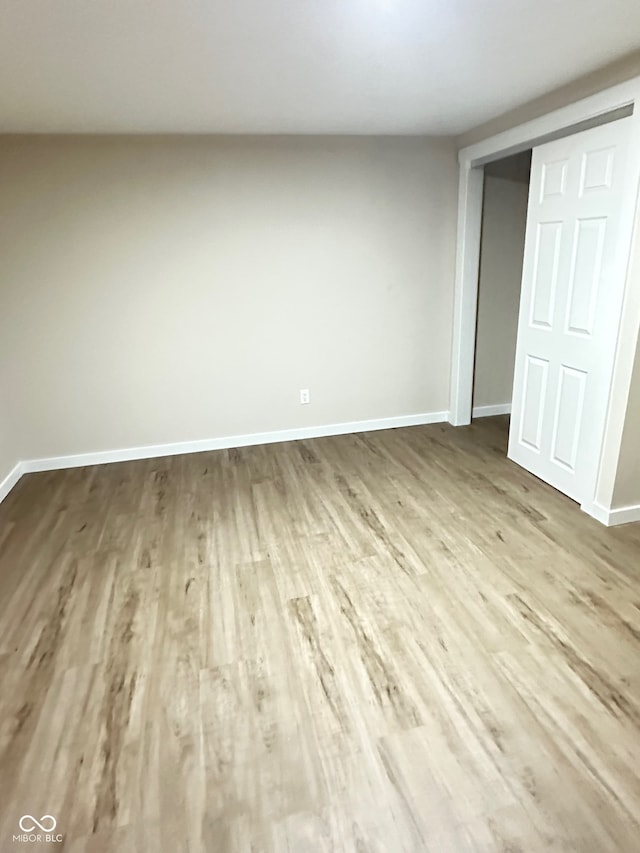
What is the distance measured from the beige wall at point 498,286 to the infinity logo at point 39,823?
403 centimetres

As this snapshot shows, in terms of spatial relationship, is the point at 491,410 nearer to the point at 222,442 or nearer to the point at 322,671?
the point at 222,442

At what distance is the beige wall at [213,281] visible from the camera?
11.2ft

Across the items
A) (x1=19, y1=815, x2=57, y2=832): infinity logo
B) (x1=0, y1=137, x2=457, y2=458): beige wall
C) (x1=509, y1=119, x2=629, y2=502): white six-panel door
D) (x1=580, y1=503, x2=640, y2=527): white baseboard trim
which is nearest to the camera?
(x1=19, y1=815, x2=57, y2=832): infinity logo

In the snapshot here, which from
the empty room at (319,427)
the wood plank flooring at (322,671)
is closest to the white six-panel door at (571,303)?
the empty room at (319,427)

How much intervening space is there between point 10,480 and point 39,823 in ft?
8.56

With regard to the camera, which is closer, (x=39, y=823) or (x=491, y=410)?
(x=39, y=823)

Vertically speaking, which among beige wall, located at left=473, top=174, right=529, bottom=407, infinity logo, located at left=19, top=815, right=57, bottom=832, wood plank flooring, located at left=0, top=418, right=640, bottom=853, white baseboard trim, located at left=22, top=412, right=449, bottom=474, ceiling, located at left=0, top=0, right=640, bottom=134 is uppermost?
ceiling, located at left=0, top=0, right=640, bottom=134

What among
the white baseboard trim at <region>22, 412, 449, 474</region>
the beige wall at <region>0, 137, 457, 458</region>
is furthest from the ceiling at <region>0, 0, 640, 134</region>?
the white baseboard trim at <region>22, 412, 449, 474</region>

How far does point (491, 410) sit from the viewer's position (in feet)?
15.3

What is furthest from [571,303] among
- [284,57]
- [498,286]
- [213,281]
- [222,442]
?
[222,442]

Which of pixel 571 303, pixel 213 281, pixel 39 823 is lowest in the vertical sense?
Result: pixel 39 823

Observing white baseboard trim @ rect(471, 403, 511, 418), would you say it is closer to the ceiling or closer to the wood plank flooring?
the wood plank flooring

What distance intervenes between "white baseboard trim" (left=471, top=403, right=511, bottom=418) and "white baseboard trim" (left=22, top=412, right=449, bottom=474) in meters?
0.32

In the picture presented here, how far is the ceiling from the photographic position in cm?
170
